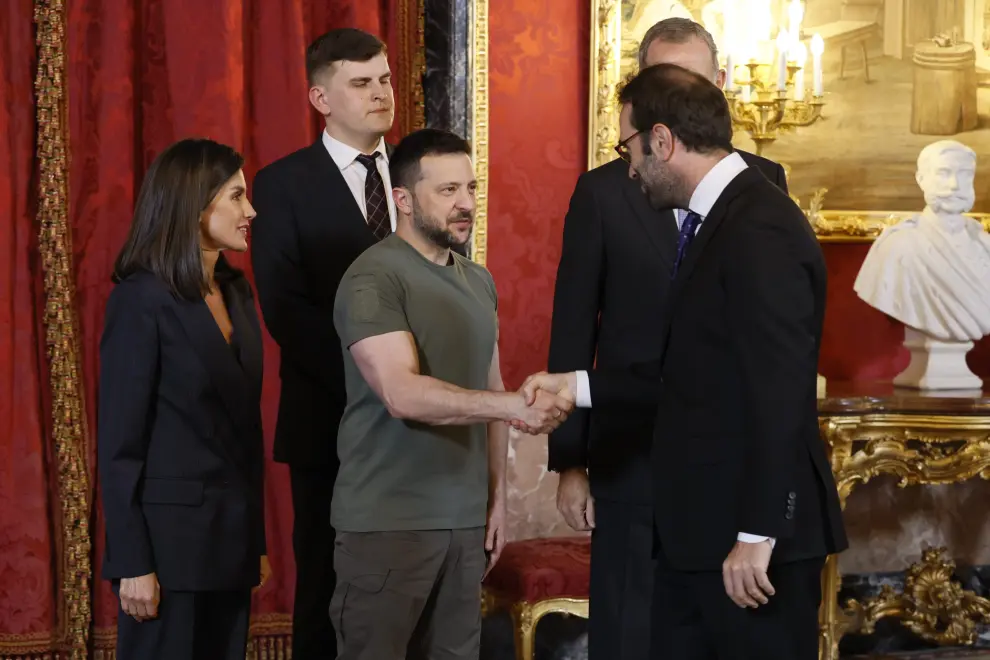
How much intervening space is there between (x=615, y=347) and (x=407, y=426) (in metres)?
0.55

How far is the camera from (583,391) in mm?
2811

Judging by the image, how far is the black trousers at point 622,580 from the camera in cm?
281

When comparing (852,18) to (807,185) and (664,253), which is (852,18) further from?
(664,253)

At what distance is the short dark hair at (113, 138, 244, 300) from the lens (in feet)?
8.89

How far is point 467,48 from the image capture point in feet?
15.1

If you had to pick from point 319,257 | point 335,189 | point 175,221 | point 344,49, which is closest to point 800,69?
point 344,49

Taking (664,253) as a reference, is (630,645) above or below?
below

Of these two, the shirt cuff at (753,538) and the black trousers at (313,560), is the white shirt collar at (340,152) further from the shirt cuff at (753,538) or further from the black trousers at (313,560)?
the shirt cuff at (753,538)

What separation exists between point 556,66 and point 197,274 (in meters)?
2.41

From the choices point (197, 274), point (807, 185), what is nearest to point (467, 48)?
point (807, 185)

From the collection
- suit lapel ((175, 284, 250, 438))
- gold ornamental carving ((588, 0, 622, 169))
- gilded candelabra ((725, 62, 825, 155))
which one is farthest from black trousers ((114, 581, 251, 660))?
gilded candelabra ((725, 62, 825, 155))

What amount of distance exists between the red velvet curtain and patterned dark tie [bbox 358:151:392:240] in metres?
1.06

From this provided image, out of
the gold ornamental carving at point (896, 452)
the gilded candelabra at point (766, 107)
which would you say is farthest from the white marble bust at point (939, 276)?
the gilded candelabra at point (766, 107)

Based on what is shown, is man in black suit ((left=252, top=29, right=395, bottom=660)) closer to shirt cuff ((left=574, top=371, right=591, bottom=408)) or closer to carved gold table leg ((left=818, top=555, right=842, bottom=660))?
shirt cuff ((left=574, top=371, right=591, bottom=408))
